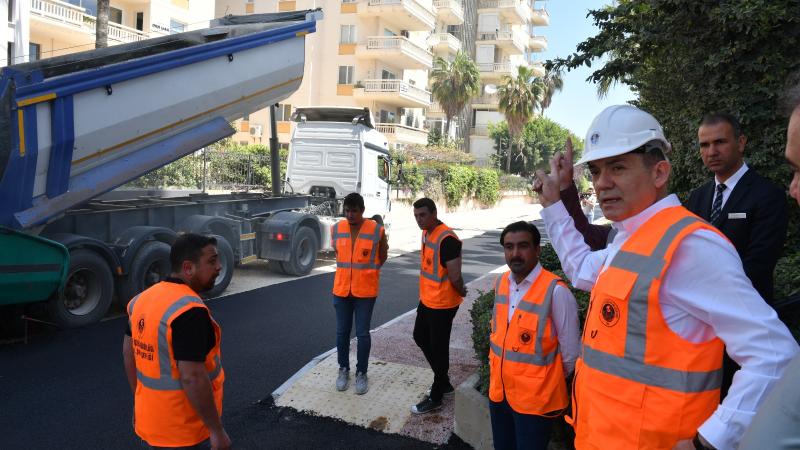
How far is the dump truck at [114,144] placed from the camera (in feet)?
20.1

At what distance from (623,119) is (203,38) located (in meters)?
8.01

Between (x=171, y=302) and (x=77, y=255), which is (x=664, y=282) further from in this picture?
(x=77, y=255)

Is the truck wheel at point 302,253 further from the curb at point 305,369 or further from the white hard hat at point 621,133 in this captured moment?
the white hard hat at point 621,133

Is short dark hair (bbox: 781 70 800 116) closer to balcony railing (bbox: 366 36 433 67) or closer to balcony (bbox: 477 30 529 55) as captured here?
balcony railing (bbox: 366 36 433 67)

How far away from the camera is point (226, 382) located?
5.45 m

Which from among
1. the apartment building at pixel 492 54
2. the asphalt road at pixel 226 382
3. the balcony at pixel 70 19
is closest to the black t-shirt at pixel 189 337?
the asphalt road at pixel 226 382

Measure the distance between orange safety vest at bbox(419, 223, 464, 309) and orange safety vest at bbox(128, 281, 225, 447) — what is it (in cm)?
258

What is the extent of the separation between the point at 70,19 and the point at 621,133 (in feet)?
83.2

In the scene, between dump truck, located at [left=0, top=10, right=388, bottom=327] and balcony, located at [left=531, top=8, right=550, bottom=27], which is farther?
balcony, located at [left=531, top=8, right=550, bottom=27]

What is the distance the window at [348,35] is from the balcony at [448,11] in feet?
33.0

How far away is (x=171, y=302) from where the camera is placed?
8.33 ft

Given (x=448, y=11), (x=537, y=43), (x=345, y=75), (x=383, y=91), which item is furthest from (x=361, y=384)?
(x=537, y=43)

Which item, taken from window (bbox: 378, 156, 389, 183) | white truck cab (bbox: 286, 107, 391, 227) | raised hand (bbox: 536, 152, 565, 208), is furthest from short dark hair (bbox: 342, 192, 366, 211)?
window (bbox: 378, 156, 389, 183)

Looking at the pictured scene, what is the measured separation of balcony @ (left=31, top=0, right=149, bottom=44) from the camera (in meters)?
21.0
